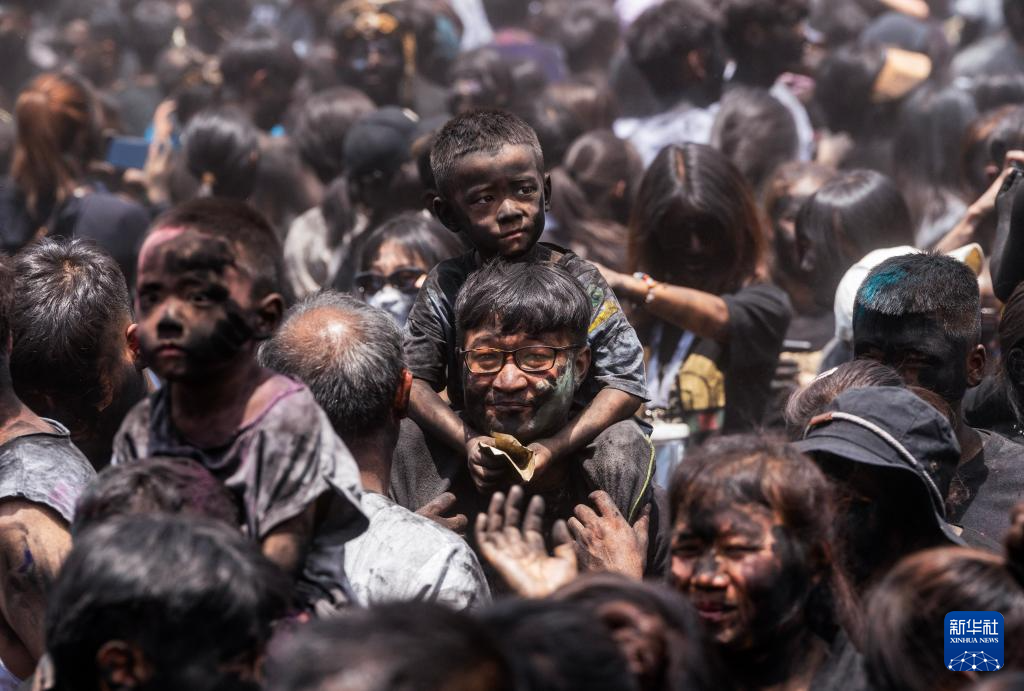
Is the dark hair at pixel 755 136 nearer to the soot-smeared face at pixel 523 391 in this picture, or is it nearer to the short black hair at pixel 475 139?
the short black hair at pixel 475 139

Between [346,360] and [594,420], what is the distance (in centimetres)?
73

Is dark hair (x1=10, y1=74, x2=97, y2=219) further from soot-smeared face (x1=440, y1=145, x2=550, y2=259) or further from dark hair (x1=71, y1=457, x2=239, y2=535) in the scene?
dark hair (x1=71, y1=457, x2=239, y2=535)

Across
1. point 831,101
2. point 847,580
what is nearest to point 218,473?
point 847,580

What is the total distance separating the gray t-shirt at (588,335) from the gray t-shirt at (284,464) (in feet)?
3.53

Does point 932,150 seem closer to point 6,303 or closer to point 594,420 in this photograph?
point 594,420

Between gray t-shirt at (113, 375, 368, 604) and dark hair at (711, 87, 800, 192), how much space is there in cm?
463

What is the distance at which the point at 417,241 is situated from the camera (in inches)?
211

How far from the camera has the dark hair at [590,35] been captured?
10.7 m

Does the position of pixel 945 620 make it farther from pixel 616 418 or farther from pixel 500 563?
pixel 616 418

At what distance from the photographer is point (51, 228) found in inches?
257

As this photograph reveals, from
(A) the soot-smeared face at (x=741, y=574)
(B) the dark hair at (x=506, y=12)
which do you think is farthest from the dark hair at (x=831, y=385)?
(B) the dark hair at (x=506, y=12)

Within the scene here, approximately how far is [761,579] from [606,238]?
3.84m

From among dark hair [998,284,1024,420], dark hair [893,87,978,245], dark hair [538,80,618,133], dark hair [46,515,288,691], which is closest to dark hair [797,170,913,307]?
dark hair [893,87,978,245]

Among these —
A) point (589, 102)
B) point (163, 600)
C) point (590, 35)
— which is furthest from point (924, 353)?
point (590, 35)
